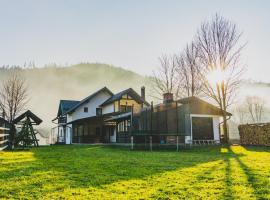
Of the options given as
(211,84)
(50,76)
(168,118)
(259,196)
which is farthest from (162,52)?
(50,76)

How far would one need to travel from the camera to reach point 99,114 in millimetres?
35219

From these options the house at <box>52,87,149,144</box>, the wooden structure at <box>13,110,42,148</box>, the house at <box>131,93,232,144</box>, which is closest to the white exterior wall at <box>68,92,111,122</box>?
the house at <box>52,87,149,144</box>

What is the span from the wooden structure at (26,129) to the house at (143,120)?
7174mm

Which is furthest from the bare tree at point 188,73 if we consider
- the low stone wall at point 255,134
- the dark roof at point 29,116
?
the dark roof at point 29,116

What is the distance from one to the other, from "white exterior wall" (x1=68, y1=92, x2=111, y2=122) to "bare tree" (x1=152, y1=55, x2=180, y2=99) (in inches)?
290

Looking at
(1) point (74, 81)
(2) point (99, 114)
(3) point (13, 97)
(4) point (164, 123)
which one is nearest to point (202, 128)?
(4) point (164, 123)

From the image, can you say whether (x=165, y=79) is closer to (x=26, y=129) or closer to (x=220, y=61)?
(x=220, y=61)

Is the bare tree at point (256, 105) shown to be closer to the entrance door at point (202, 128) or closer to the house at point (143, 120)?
the house at point (143, 120)

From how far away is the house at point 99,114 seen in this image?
96.5 ft

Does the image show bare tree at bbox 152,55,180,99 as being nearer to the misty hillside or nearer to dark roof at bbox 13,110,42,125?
dark roof at bbox 13,110,42,125

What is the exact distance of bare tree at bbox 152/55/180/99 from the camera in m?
33.6

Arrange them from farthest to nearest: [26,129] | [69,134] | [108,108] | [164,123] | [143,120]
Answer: [69,134] → [108,108] → [143,120] → [26,129] → [164,123]

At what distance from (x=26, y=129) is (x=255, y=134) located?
705 inches

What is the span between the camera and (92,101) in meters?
35.8
